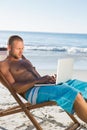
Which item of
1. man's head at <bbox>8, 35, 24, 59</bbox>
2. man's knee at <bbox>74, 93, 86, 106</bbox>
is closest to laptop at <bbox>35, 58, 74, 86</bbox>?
man's knee at <bbox>74, 93, 86, 106</bbox>

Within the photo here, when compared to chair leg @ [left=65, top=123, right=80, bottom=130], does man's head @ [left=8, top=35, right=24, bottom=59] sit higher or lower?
higher

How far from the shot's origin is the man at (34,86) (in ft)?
9.92

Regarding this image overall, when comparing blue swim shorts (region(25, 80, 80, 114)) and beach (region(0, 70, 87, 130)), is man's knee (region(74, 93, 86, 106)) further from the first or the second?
beach (region(0, 70, 87, 130))

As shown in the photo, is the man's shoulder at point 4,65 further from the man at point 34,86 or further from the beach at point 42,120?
the beach at point 42,120

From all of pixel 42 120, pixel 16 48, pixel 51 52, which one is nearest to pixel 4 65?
pixel 16 48

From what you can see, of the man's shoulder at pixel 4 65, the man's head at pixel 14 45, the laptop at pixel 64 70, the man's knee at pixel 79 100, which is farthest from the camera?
the man's head at pixel 14 45

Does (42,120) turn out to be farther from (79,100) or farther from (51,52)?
(51,52)

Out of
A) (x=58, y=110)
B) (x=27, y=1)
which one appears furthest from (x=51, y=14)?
(x=58, y=110)

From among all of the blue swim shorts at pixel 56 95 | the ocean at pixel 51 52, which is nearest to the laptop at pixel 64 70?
the blue swim shorts at pixel 56 95

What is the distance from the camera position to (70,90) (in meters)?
3.06

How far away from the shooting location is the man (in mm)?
3023

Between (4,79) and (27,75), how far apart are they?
0.44m

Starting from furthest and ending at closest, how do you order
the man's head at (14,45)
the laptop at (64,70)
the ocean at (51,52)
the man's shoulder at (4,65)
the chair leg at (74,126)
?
the ocean at (51,52)
the man's head at (14,45)
the chair leg at (74,126)
the man's shoulder at (4,65)
the laptop at (64,70)

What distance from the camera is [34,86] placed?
132 inches
